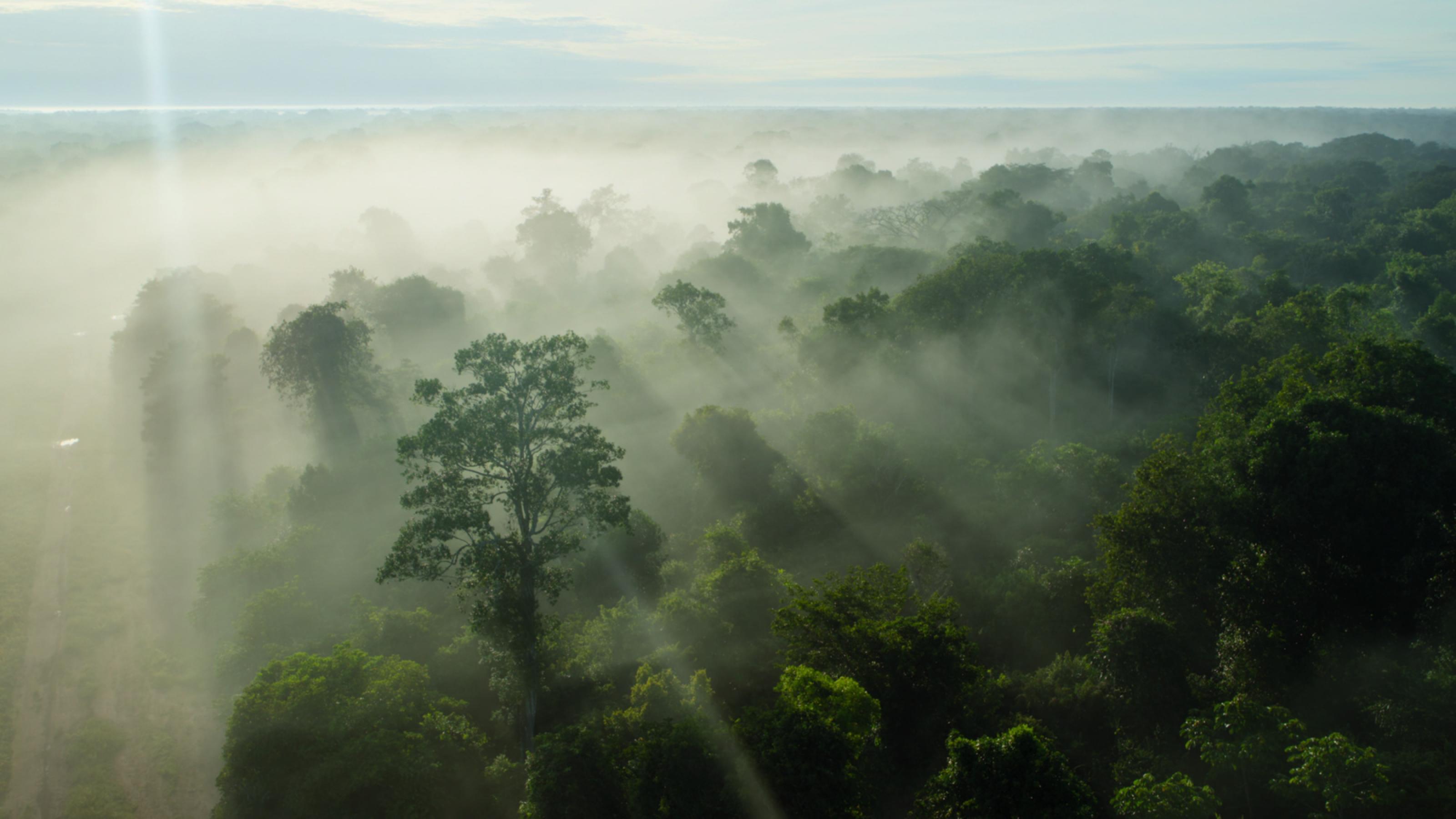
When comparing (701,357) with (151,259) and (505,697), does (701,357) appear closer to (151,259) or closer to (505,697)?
(505,697)

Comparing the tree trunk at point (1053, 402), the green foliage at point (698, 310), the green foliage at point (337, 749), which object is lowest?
the green foliage at point (337, 749)

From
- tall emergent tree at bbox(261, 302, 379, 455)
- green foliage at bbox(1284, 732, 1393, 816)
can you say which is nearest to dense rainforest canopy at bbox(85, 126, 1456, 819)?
green foliage at bbox(1284, 732, 1393, 816)

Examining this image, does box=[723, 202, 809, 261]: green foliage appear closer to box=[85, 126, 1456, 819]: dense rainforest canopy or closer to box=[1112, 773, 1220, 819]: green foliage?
box=[85, 126, 1456, 819]: dense rainforest canopy

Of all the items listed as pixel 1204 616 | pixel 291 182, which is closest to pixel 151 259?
pixel 291 182

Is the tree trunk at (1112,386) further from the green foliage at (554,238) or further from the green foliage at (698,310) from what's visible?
the green foliage at (554,238)

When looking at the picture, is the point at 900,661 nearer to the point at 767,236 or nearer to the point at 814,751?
the point at 814,751

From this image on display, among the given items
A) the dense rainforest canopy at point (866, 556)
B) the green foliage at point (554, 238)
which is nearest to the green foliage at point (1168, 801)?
the dense rainforest canopy at point (866, 556)
